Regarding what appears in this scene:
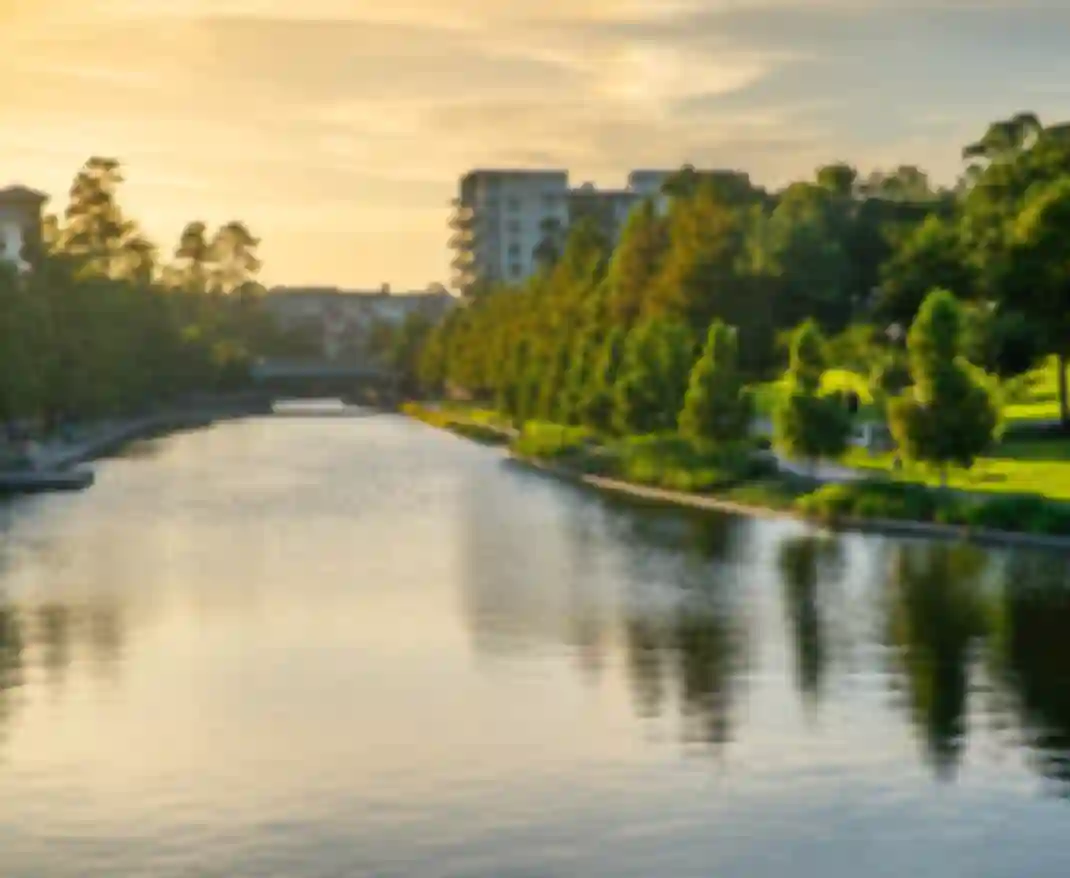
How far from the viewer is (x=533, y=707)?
102 ft

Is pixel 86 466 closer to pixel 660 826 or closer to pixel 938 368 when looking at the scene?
pixel 938 368

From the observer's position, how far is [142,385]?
153 meters

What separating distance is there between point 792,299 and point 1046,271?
161 ft

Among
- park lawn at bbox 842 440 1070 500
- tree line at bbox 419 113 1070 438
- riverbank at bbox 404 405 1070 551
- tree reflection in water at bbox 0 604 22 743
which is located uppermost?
tree line at bbox 419 113 1070 438

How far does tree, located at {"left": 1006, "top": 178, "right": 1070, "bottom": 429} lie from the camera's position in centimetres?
7700

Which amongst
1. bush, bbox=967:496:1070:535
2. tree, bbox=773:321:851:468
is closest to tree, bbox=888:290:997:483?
bush, bbox=967:496:1070:535

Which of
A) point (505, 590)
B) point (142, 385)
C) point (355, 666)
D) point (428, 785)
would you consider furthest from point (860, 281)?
point (428, 785)

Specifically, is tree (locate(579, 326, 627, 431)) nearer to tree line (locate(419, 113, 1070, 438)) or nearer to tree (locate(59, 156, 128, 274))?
tree line (locate(419, 113, 1070, 438))

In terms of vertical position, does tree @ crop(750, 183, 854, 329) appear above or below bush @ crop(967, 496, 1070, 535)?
above

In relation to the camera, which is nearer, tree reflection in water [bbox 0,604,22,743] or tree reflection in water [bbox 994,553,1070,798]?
tree reflection in water [bbox 994,553,1070,798]

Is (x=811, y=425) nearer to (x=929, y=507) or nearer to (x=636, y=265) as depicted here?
(x=929, y=507)

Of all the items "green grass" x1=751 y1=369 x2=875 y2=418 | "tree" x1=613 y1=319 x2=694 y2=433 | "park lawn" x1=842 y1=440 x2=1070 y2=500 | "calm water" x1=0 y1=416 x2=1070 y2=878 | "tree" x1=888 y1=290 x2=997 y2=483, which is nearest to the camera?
"calm water" x1=0 y1=416 x2=1070 y2=878

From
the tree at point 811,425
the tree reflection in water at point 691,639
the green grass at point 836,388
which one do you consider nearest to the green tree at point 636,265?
the green grass at point 836,388

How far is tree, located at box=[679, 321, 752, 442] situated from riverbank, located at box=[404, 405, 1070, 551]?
73.1 inches
